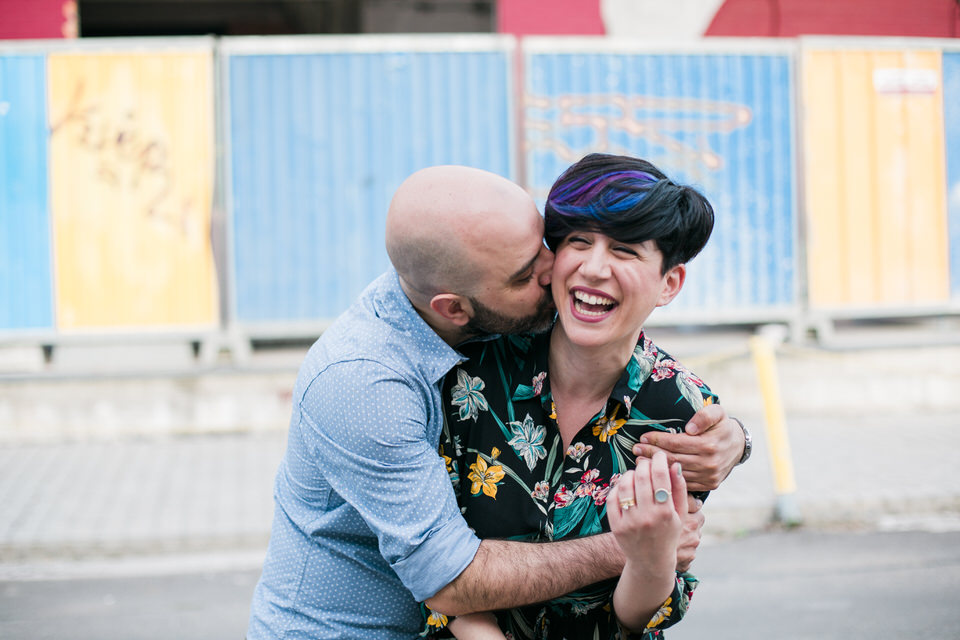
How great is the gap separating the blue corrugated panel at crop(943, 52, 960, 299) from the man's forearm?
26.6 ft

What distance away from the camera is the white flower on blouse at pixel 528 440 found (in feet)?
6.30

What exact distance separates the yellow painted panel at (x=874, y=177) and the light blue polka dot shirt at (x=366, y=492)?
7251 millimetres

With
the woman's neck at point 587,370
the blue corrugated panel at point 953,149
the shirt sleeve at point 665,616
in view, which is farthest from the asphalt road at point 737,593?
the blue corrugated panel at point 953,149

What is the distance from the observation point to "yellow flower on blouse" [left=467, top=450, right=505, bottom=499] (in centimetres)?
190

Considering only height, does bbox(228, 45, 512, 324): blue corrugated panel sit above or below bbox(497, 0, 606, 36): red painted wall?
below

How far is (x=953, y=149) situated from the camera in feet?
28.5

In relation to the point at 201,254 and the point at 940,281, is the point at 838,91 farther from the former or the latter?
the point at 201,254

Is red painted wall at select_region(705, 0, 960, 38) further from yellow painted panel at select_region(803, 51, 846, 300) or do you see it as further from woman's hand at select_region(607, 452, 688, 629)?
woman's hand at select_region(607, 452, 688, 629)

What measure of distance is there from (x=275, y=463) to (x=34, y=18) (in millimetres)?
5294

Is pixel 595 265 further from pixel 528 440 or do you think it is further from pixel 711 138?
pixel 711 138

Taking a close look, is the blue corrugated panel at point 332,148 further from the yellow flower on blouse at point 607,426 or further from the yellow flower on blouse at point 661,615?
the yellow flower on blouse at point 661,615

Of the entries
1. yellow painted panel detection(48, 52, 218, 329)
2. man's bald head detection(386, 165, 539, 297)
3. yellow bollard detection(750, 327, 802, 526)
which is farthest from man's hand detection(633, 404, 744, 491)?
yellow painted panel detection(48, 52, 218, 329)

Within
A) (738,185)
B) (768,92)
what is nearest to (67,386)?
(738,185)

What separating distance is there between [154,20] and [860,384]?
38.2 ft
